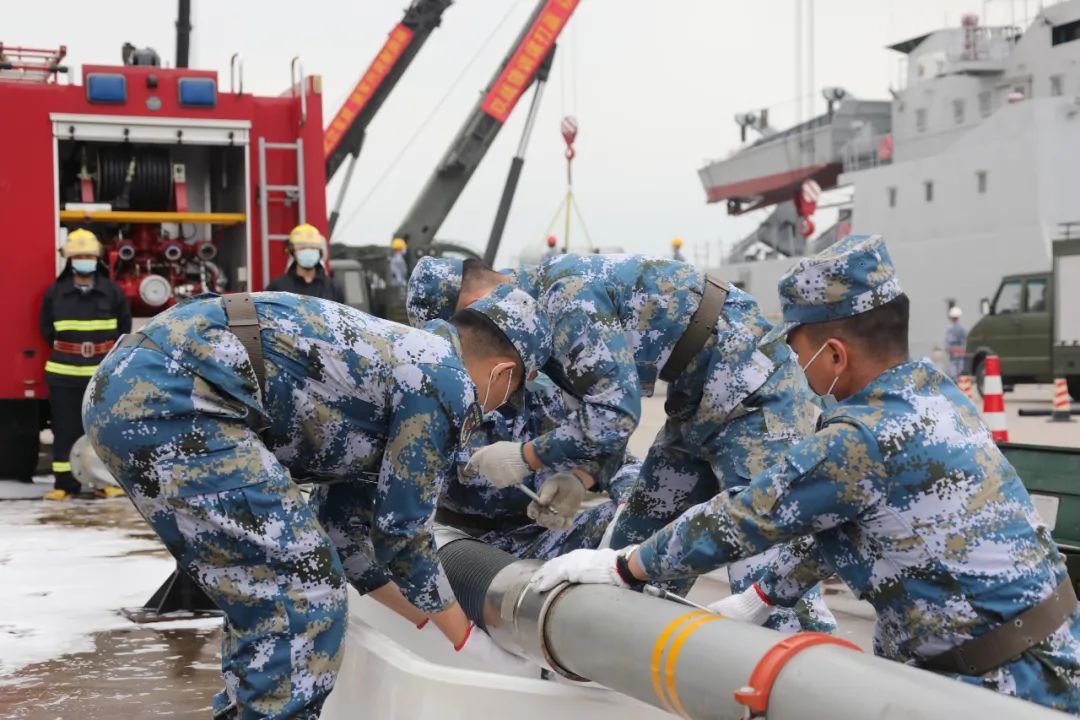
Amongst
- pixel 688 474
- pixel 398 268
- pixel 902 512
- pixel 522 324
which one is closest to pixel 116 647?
pixel 688 474

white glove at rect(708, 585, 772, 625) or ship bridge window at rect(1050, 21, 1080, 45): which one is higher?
ship bridge window at rect(1050, 21, 1080, 45)

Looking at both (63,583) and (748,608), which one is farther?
(63,583)

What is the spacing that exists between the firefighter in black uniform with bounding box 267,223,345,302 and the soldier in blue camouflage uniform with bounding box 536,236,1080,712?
7041 millimetres

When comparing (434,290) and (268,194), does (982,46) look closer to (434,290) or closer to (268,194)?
(268,194)

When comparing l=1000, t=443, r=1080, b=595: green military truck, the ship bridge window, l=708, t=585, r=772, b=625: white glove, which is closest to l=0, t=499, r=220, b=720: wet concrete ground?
l=708, t=585, r=772, b=625: white glove

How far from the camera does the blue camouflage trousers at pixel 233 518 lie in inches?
116

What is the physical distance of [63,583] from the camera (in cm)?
654

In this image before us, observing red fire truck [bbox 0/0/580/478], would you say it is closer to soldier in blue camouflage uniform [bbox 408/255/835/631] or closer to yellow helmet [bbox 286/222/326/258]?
yellow helmet [bbox 286/222/326/258]

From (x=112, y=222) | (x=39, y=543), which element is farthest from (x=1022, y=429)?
(x=39, y=543)

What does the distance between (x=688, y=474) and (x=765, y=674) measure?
184cm

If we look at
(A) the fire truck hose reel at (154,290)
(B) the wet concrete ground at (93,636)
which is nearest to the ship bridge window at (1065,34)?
(A) the fire truck hose reel at (154,290)

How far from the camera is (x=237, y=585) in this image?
9.93 ft

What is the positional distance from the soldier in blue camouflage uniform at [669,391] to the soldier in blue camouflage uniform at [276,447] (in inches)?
32.3

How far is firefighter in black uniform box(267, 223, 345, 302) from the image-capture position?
9.57 meters
